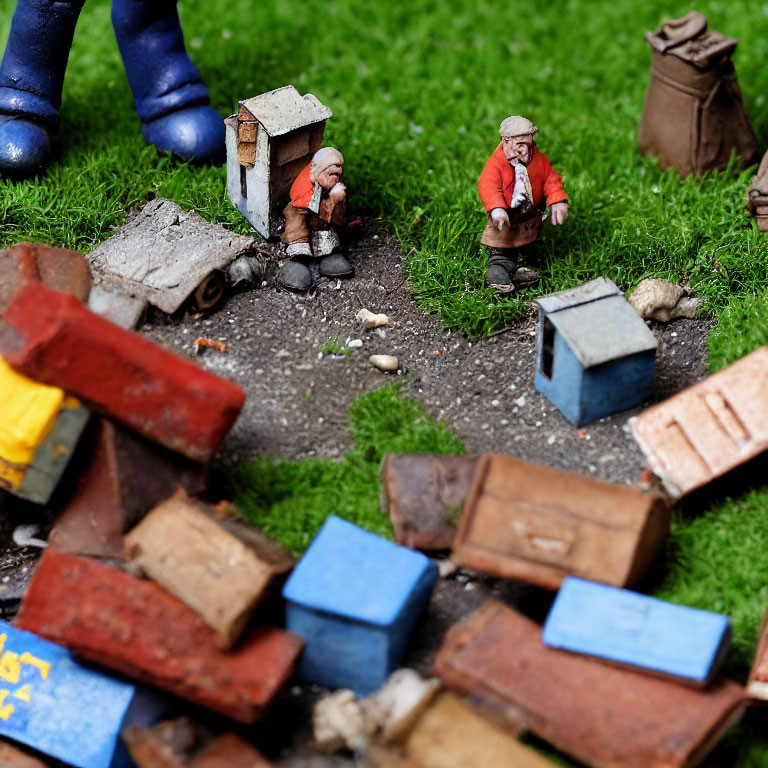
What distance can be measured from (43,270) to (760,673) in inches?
132

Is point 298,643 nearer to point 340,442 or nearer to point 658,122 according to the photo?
point 340,442

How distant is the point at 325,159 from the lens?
5.73 meters

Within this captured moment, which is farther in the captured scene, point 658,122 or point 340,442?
point 658,122

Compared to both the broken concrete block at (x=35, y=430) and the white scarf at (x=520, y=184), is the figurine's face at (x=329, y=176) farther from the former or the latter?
the broken concrete block at (x=35, y=430)

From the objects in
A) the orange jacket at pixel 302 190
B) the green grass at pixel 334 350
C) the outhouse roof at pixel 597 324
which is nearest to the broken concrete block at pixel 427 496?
the outhouse roof at pixel 597 324

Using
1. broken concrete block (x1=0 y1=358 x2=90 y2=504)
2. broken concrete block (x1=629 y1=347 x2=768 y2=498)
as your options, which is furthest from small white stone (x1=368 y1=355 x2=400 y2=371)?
broken concrete block (x1=0 y1=358 x2=90 y2=504)

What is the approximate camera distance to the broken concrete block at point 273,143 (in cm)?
587

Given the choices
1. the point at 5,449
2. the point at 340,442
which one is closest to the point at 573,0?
the point at 340,442

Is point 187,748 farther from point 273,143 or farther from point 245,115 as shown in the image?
point 245,115

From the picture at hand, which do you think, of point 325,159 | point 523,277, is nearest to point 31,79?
point 325,159

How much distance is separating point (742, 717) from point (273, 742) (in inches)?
67.7

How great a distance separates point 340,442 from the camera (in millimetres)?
5230

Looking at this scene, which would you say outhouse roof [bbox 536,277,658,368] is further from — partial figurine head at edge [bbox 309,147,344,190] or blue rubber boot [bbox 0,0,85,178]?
blue rubber boot [bbox 0,0,85,178]

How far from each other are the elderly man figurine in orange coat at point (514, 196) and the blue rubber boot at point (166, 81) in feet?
5.85
